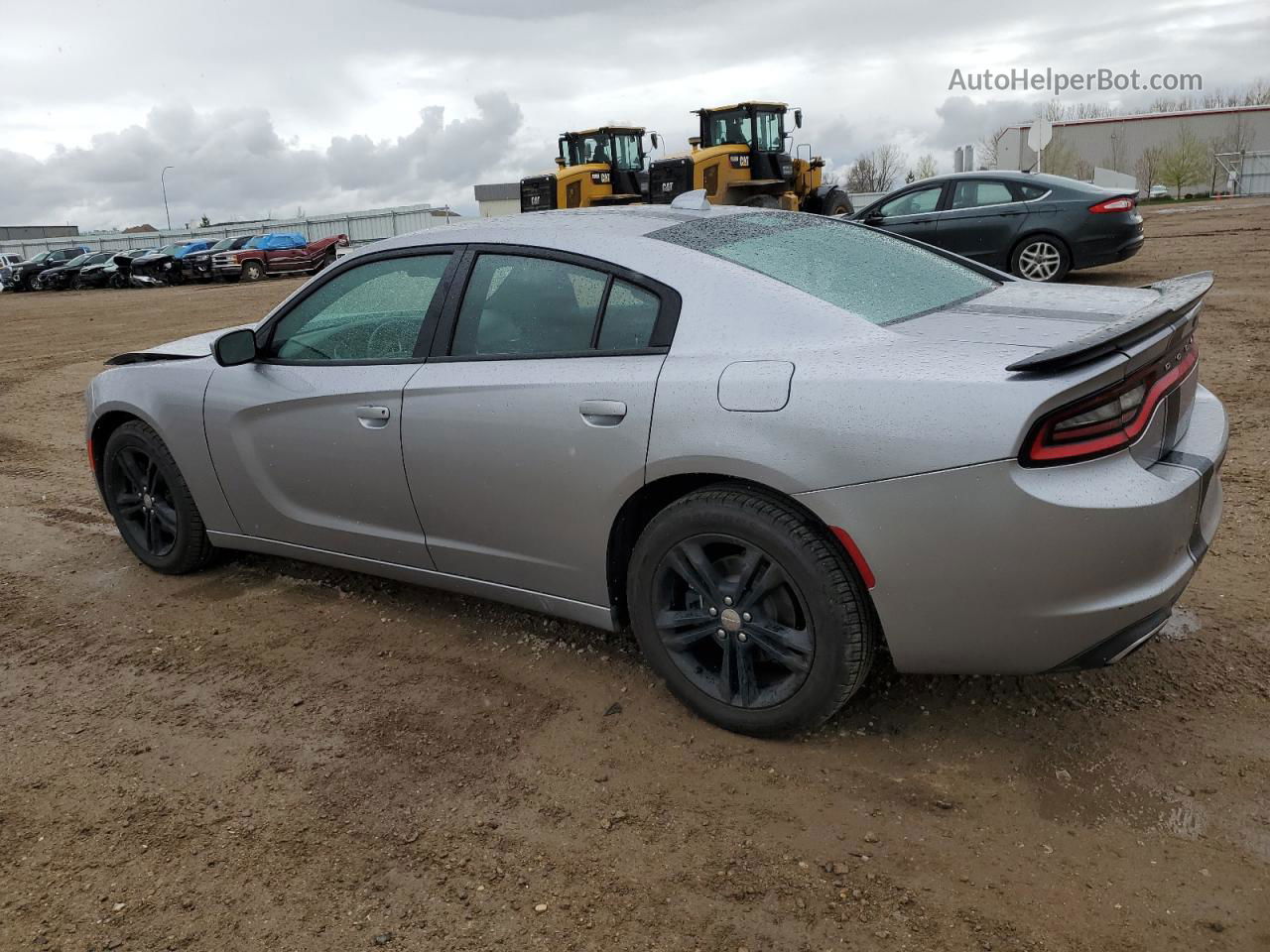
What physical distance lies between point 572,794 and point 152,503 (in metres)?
2.86

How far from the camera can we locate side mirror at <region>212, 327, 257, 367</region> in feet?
12.9

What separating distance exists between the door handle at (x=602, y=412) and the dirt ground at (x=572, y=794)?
3.11ft

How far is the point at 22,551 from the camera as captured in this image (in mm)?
5273

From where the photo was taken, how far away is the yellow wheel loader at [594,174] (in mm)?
22172

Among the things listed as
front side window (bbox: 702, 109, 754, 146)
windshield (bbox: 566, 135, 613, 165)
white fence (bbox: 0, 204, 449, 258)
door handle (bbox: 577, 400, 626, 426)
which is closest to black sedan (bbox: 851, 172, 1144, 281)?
door handle (bbox: 577, 400, 626, 426)

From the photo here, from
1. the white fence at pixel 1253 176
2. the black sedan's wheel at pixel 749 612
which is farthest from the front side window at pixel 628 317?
the white fence at pixel 1253 176

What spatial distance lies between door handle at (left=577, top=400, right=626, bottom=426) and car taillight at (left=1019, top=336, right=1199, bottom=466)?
3.75ft

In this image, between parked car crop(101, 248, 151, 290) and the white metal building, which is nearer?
parked car crop(101, 248, 151, 290)

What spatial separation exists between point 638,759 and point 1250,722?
178cm

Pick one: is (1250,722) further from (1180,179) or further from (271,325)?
(1180,179)

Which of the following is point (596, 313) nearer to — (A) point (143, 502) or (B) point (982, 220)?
(A) point (143, 502)

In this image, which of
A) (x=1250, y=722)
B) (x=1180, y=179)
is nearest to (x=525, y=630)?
(x=1250, y=722)

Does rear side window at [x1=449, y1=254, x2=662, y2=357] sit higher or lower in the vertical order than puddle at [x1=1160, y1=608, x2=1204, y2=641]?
higher

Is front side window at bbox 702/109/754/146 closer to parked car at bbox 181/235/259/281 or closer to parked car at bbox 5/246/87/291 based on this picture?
parked car at bbox 181/235/259/281
